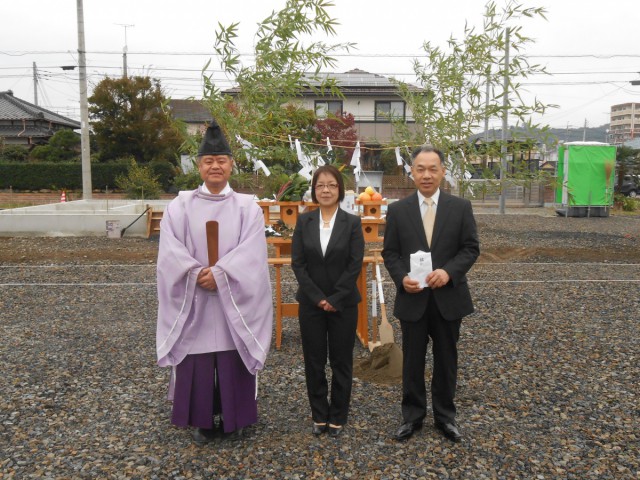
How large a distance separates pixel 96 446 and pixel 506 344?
11.0 ft

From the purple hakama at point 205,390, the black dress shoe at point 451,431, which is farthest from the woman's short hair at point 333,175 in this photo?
the black dress shoe at point 451,431

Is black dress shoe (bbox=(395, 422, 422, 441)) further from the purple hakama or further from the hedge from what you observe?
the hedge

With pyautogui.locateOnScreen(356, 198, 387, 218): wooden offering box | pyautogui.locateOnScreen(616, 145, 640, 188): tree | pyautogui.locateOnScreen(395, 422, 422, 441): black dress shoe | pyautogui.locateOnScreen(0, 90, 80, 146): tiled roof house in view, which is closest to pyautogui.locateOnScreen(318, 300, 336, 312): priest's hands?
pyautogui.locateOnScreen(395, 422, 422, 441): black dress shoe

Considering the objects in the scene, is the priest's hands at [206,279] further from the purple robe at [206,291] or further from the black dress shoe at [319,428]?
the black dress shoe at [319,428]

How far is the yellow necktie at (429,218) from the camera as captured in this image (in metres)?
3.09

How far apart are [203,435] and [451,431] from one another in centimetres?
134

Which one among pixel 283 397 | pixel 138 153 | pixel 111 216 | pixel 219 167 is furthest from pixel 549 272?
pixel 138 153

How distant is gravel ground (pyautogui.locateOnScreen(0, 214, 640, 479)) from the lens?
293 centimetres

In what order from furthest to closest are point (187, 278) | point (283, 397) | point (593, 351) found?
point (593, 351), point (283, 397), point (187, 278)

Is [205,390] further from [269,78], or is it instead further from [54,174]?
[54,174]

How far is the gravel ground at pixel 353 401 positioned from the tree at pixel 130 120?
58.3ft

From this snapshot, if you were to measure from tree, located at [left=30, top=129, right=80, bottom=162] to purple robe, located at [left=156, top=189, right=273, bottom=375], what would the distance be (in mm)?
24097

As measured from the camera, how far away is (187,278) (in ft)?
9.98

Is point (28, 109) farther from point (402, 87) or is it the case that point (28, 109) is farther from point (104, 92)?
point (402, 87)
